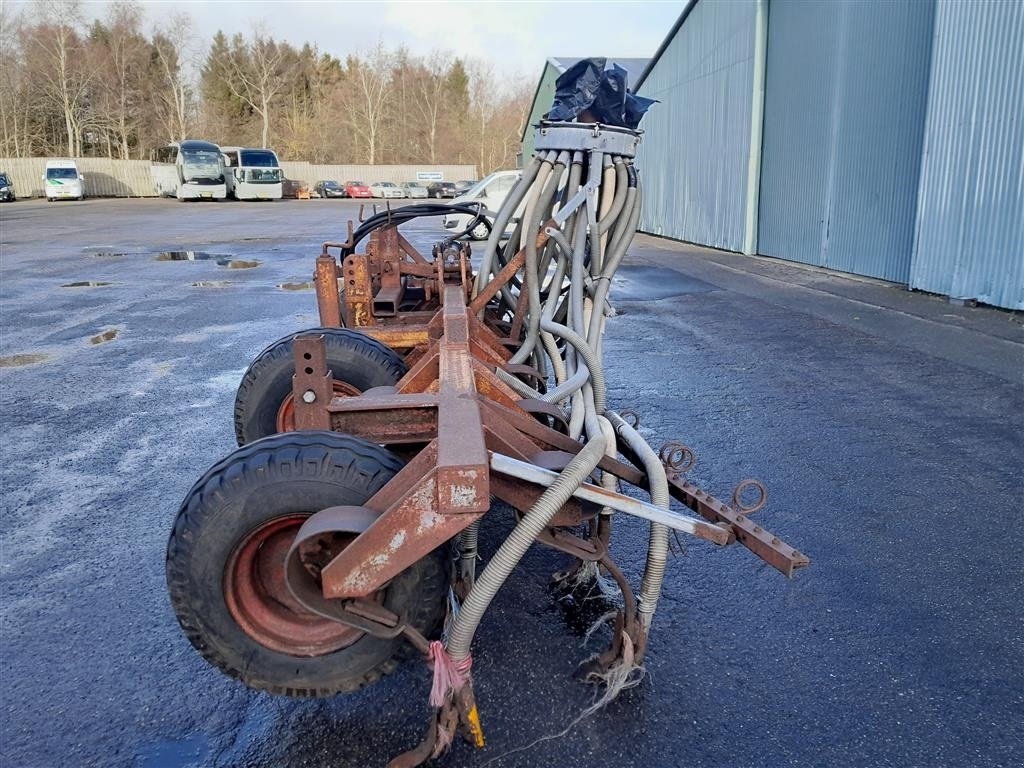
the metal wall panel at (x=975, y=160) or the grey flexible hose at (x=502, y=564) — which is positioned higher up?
the metal wall panel at (x=975, y=160)

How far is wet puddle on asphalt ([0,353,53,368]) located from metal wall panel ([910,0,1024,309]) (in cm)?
1069

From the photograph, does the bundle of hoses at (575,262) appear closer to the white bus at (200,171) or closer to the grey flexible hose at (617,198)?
the grey flexible hose at (617,198)

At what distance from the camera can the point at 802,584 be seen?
338 centimetres

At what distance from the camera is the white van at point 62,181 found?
44.0 metres

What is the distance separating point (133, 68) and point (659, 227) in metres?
57.0

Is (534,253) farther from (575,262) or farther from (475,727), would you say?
(475,727)

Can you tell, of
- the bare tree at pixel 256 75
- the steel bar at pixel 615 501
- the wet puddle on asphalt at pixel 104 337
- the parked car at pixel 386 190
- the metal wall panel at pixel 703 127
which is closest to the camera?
the steel bar at pixel 615 501

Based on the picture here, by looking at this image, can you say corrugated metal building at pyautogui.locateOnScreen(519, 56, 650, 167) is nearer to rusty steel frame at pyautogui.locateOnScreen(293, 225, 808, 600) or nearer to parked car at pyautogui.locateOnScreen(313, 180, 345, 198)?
parked car at pyautogui.locateOnScreen(313, 180, 345, 198)

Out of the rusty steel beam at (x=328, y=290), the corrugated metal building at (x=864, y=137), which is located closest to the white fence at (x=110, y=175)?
the corrugated metal building at (x=864, y=137)

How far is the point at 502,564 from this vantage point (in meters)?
2.16

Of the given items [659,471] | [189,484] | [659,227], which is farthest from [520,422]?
[659,227]

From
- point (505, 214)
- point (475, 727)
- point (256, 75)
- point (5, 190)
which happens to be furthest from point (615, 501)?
point (256, 75)

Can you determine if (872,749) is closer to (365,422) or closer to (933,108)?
(365,422)

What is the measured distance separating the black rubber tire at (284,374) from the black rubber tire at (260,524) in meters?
1.56
